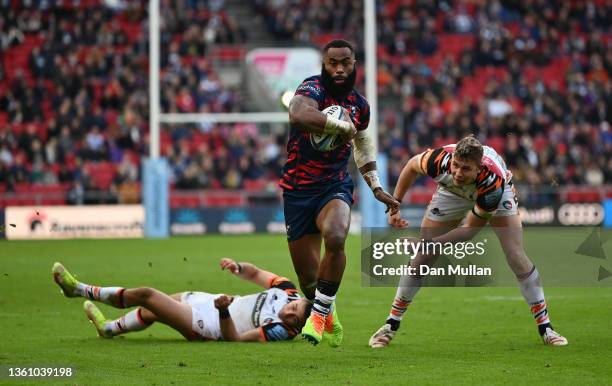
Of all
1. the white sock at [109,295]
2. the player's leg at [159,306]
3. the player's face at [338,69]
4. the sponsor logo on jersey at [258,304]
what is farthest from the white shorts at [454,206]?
the white sock at [109,295]

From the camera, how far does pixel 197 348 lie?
946cm

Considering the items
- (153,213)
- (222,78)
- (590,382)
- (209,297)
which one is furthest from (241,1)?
(590,382)

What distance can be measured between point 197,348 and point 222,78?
2403 cm

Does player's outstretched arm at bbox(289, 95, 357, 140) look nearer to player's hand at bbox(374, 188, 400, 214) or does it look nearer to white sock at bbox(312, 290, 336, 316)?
player's hand at bbox(374, 188, 400, 214)

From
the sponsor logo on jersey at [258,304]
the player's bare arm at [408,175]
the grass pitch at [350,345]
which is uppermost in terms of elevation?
the player's bare arm at [408,175]

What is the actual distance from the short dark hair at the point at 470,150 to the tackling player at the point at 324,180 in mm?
735

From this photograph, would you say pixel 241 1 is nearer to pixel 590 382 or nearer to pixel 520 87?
pixel 520 87

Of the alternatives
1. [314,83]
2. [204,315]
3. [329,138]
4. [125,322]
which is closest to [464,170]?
[329,138]

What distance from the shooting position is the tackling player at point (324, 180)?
8734 mm

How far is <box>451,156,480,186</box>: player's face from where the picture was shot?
8.98 metres

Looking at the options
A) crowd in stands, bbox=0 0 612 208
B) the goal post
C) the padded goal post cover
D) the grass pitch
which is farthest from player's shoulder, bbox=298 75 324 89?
crowd in stands, bbox=0 0 612 208

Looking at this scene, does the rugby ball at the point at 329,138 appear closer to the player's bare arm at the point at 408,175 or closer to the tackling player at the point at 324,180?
the tackling player at the point at 324,180

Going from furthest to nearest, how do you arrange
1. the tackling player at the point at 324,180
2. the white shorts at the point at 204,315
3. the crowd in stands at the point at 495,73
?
1. the crowd in stands at the point at 495,73
2. the white shorts at the point at 204,315
3. the tackling player at the point at 324,180

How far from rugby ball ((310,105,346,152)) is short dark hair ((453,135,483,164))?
0.98 metres
